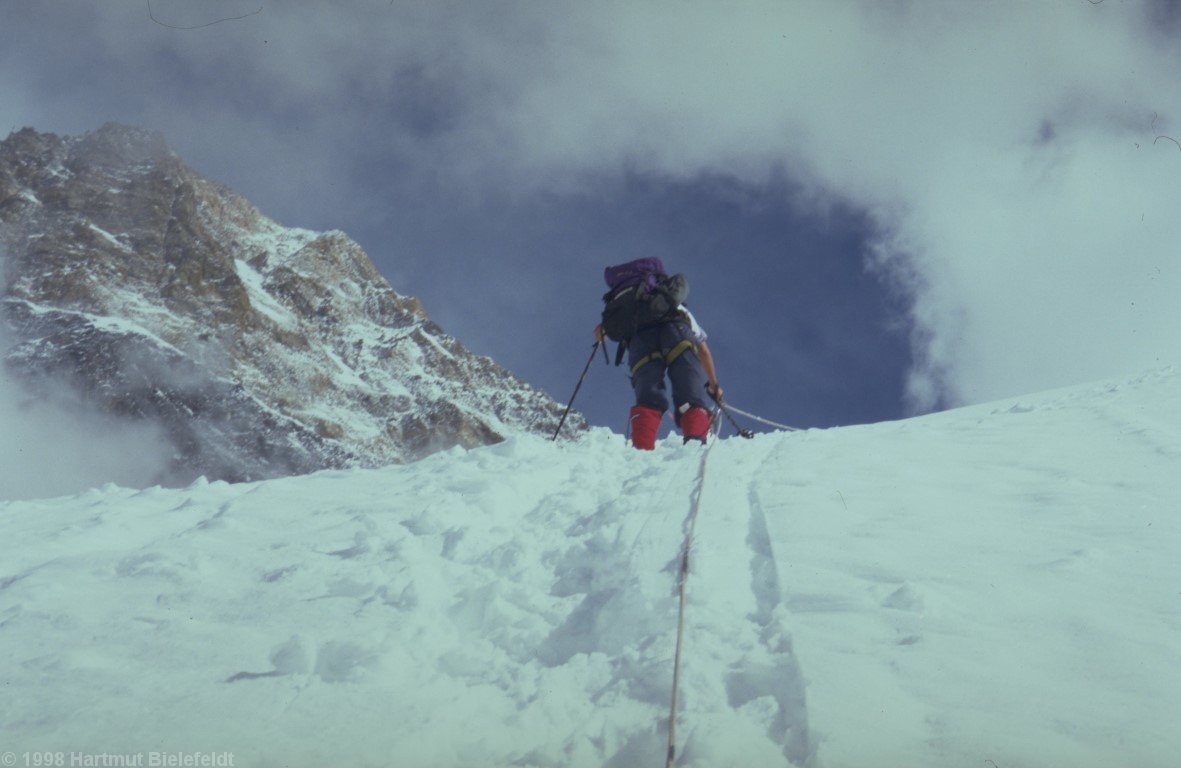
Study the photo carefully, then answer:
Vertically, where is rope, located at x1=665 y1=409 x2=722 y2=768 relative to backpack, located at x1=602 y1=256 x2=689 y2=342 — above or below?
below

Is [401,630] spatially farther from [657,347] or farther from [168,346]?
[168,346]

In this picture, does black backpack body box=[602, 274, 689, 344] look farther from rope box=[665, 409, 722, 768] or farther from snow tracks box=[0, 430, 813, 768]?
snow tracks box=[0, 430, 813, 768]

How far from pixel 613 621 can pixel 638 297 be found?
5.45 meters

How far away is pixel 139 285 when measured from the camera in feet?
608

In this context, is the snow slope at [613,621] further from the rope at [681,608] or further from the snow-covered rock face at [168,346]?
the snow-covered rock face at [168,346]

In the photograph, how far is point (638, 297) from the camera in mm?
8766

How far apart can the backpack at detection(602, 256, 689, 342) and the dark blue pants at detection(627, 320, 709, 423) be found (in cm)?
15

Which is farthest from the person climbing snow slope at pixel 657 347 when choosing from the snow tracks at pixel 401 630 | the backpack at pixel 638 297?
the snow tracks at pixel 401 630

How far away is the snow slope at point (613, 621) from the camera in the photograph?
112 inches

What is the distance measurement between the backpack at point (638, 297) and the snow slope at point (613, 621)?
315 cm

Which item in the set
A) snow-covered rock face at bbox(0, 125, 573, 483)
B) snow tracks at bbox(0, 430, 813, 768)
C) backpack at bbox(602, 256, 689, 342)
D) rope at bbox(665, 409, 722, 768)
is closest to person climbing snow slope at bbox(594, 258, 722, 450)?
backpack at bbox(602, 256, 689, 342)

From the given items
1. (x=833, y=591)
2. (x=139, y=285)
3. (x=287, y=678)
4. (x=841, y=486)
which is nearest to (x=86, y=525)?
(x=287, y=678)

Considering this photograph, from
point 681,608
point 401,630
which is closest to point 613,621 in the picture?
point 681,608

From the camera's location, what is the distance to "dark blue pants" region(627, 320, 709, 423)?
8.45 meters
